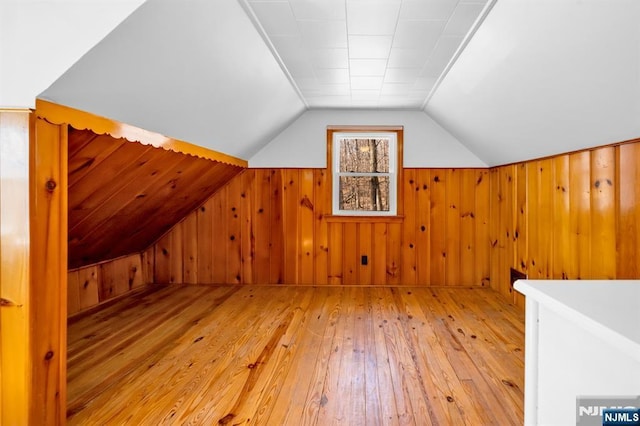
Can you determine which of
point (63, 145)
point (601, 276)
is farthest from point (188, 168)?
point (601, 276)

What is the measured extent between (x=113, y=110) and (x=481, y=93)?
2.42 m

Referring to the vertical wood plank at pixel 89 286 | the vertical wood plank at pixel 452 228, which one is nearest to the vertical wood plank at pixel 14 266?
the vertical wood plank at pixel 89 286

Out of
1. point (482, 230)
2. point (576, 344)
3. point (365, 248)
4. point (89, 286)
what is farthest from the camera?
point (365, 248)

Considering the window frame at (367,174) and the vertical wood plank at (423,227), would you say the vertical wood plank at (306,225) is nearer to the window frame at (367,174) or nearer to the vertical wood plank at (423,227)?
the window frame at (367,174)

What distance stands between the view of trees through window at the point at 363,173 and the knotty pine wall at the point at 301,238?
0.72 feet

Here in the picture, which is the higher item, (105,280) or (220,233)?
(220,233)

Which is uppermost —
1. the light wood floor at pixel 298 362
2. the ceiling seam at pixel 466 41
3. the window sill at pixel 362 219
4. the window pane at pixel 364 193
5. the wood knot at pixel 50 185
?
the ceiling seam at pixel 466 41

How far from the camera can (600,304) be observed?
757 millimetres

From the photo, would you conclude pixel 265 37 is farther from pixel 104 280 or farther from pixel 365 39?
pixel 104 280

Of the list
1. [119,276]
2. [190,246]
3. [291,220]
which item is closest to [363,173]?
[291,220]

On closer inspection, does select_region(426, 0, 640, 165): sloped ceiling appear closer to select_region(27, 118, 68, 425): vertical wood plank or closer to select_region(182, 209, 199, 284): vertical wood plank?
select_region(27, 118, 68, 425): vertical wood plank

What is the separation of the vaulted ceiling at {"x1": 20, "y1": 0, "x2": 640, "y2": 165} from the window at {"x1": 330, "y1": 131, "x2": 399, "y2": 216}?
3.42 feet

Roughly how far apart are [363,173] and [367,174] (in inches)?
1.9

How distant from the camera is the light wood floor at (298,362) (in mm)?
1733
